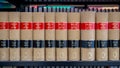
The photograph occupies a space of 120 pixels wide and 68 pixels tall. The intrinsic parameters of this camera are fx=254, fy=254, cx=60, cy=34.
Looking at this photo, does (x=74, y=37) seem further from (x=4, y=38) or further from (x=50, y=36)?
(x=4, y=38)

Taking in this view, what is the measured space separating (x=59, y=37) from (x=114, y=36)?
326 millimetres

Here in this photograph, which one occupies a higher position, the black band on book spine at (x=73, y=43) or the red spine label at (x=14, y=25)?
the red spine label at (x=14, y=25)

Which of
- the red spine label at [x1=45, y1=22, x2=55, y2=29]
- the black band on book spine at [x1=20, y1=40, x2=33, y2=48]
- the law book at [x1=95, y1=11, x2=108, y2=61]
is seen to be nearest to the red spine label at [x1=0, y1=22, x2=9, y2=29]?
the black band on book spine at [x1=20, y1=40, x2=33, y2=48]

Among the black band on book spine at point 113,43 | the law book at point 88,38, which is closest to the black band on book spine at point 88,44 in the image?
the law book at point 88,38

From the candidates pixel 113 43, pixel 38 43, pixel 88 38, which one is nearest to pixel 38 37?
pixel 38 43

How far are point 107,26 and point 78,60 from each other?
0.87 ft

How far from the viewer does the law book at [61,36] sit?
148 centimetres

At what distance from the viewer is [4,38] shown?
1499 millimetres

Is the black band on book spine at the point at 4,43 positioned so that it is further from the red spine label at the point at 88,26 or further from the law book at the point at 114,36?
the law book at the point at 114,36

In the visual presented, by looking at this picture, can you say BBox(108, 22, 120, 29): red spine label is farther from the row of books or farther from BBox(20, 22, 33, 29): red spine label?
BBox(20, 22, 33, 29): red spine label

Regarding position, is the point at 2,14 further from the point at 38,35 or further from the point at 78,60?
the point at 78,60

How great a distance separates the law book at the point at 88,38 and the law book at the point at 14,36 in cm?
38

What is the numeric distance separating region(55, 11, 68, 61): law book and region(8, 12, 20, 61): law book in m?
0.23

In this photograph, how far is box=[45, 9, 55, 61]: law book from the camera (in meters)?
1.48
